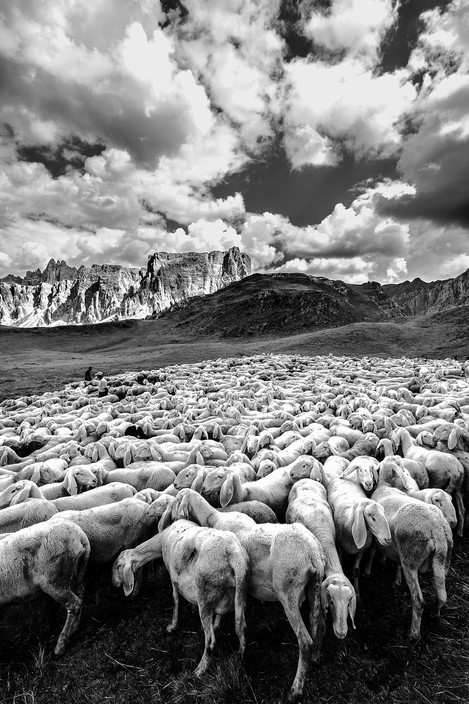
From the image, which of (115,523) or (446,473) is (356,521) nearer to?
(446,473)

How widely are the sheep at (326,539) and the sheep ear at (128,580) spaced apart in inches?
111

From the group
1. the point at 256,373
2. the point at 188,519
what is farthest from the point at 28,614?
the point at 256,373

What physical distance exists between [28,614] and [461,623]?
21.2ft

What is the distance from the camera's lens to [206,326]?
372ft

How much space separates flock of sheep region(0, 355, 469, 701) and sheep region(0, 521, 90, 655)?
15 mm

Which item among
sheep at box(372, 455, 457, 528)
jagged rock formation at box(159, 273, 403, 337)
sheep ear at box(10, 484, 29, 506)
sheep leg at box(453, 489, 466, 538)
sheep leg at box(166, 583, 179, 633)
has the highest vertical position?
jagged rock formation at box(159, 273, 403, 337)

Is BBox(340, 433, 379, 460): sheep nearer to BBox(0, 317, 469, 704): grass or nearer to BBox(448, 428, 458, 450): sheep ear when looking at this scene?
BBox(448, 428, 458, 450): sheep ear

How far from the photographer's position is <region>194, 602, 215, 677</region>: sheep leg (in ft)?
15.0

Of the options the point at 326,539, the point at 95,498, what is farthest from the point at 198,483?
the point at 326,539

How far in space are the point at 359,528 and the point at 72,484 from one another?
6.22 metres

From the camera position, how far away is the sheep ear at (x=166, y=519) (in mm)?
6358

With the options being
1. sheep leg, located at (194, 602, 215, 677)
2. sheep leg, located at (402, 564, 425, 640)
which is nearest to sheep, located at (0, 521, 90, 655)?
sheep leg, located at (194, 602, 215, 677)

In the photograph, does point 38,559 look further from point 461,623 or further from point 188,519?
point 461,623

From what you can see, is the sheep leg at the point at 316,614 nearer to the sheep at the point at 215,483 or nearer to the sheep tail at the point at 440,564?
the sheep tail at the point at 440,564
